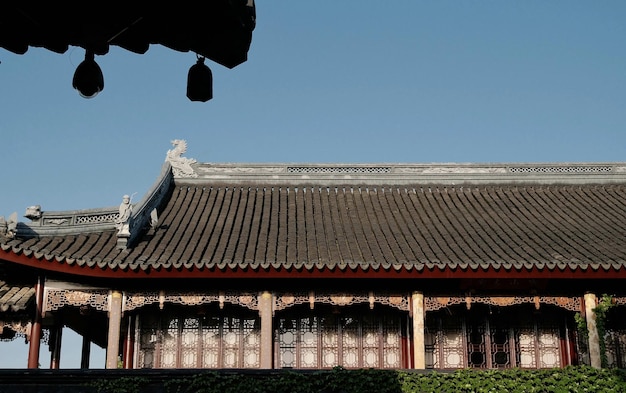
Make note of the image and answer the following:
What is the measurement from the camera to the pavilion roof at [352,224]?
1392cm

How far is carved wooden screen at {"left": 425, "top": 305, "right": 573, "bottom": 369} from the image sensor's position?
15367 millimetres

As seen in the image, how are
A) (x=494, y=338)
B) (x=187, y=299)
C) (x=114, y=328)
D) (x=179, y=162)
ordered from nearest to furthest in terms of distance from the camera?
(x=114, y=328)
(x=187, y=299)
(x=494, y=338)
(x=179, y=162)

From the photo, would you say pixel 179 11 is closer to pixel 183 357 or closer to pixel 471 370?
pixel 471 370

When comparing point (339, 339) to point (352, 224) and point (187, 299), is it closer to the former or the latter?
point (352, 224)

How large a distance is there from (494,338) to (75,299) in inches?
292

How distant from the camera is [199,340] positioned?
15.3 meters

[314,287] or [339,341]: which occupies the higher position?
[314,287]

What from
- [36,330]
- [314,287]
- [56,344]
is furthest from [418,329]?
[56,344]

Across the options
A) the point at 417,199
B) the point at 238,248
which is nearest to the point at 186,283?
the point at 238,248

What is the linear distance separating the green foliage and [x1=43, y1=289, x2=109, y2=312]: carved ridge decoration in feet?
8.72

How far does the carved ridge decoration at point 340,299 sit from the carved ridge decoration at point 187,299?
1.56ft

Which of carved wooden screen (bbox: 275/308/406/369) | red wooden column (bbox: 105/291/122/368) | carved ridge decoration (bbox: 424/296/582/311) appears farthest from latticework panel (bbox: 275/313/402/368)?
red wooden column (bbox: 105/291/122/368)

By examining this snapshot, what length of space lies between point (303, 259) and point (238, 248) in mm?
1392

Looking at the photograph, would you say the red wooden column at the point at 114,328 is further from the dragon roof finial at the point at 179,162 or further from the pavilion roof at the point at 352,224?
the dragon roof finial at the point at 179,162
